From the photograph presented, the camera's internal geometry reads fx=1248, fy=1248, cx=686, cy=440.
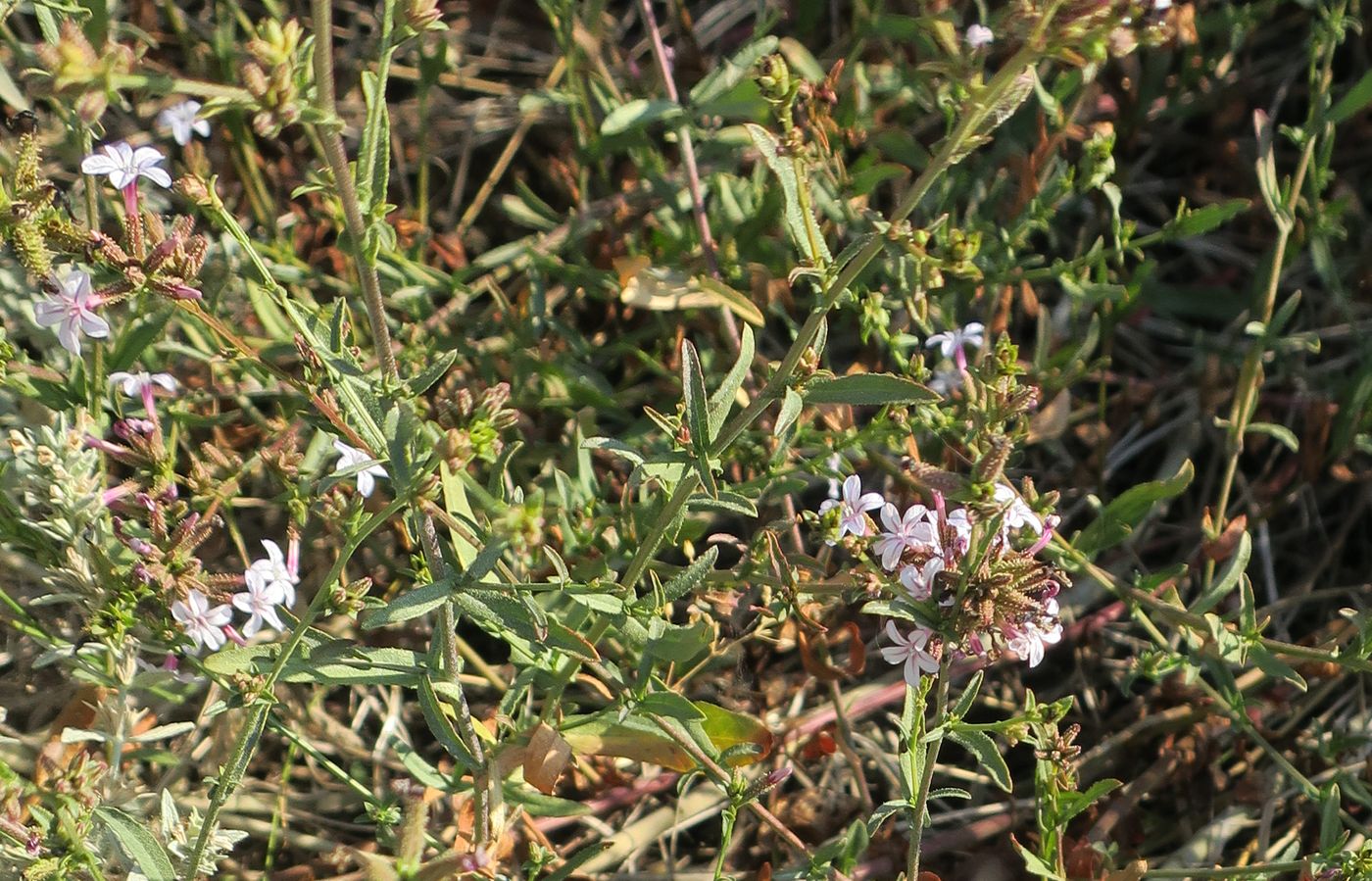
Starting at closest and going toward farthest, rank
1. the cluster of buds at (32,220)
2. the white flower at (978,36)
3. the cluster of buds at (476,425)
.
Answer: the cluster of buds at (476,425) < the cluster of buds at (32,220) < the white flower at (978,36)

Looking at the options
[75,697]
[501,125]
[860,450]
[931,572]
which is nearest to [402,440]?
[931,572]

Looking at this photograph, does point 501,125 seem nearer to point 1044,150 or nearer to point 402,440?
point 1044,150

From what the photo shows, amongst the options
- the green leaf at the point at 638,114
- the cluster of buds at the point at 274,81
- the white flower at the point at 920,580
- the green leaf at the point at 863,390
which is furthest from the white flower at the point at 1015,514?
the green leaf at the point at 638,114

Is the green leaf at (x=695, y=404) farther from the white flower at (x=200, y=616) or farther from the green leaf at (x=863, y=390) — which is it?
the white flower at (x=200, y=616)

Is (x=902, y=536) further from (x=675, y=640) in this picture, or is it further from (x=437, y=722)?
(x=437, y=722)

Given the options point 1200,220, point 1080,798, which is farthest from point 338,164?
point 1200,220

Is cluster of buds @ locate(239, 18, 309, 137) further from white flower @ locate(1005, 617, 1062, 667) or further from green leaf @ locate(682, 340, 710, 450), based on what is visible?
white flower @ locate(1005, 617, 1062, 667)
